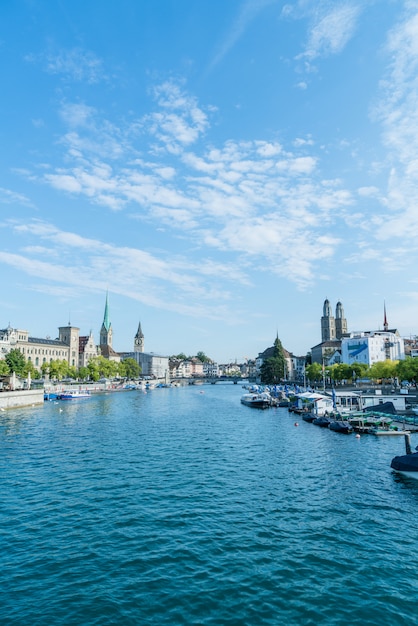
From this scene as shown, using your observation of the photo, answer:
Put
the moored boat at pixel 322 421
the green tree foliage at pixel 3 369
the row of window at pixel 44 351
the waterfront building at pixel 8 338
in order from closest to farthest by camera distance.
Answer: the moored boat at pixel 322 421, the green tree foliage at pixel 3 369, the waterfront building at pixel 8 338, the row of window at pixel 44 351

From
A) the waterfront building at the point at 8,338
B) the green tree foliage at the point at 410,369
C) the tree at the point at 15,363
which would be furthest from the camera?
the waterfront building at the point at 8,338

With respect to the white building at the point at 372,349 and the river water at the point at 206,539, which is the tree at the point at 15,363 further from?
the white building at the point at 372,349

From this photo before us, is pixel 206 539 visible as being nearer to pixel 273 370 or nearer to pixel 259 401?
pixel 259 401

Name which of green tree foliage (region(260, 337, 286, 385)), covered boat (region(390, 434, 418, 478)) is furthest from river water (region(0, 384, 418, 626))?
green tree foliage (region(260, 337, 286, 385))

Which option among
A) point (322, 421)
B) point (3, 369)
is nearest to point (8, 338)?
point (3, 369)

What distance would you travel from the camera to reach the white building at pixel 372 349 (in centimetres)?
15975

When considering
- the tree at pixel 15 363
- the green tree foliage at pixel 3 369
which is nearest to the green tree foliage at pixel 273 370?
the tree at pixel 15 363

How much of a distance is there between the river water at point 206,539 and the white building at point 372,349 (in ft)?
401

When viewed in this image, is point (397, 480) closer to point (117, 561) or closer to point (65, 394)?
point (117, 561)

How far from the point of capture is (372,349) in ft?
525

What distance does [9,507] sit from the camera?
2666 cm

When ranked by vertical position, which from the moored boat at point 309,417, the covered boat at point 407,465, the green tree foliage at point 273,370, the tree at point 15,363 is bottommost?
the moored boat at point 309,417

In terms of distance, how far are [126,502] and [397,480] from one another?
68.9ft

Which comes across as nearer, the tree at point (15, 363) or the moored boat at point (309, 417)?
the moored boat at point (309, 417)
